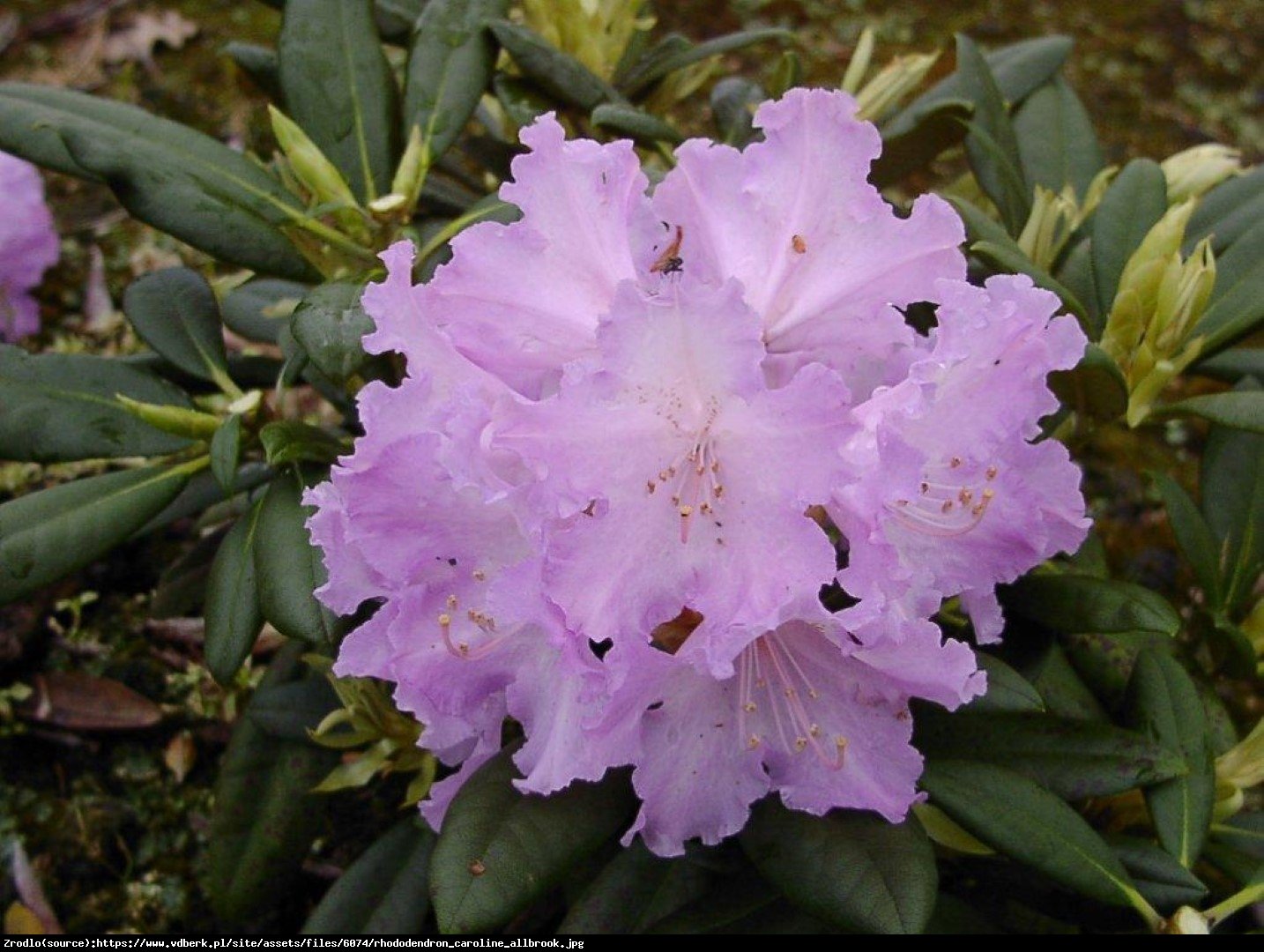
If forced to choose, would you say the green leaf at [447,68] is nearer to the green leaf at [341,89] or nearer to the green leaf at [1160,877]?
the green leaf at [341,89]

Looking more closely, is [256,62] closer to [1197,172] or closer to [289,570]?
[289,570]

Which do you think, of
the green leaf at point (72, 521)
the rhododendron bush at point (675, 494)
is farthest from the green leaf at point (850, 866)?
the green leaf at point (72, 521)

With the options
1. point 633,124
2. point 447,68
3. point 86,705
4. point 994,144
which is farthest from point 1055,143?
point 86,705

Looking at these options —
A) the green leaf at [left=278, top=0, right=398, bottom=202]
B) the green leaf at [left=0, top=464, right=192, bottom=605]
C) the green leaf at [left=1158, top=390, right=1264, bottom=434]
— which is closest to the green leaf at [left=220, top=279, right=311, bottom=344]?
the green leaf at [left=278, top=0, right=398, bottom=202]

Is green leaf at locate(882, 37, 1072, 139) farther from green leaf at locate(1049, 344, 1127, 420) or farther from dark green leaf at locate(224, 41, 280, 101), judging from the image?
dark green leaf at locate(224, 41, 280, 101)

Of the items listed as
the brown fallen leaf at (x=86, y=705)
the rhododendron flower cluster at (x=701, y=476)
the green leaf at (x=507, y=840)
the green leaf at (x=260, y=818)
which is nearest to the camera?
the rhododendron flower cluster at (x=701, y=476)
